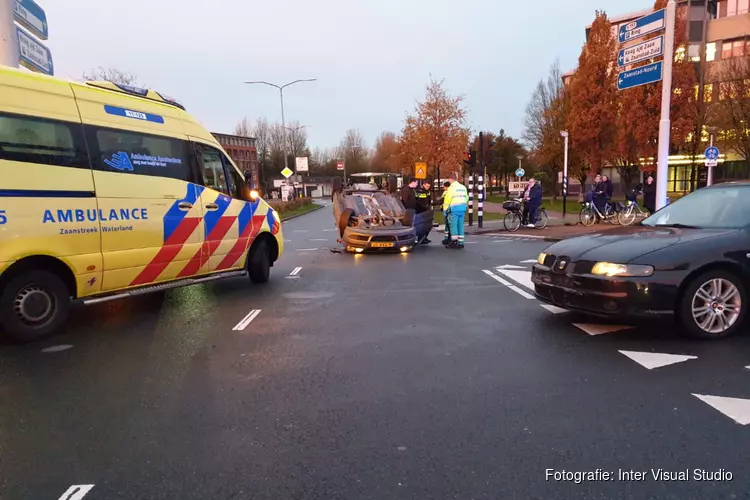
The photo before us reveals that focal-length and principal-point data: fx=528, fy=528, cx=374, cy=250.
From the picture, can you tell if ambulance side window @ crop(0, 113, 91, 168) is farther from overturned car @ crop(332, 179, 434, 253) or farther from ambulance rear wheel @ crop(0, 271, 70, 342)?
overturned car @ crop(332, 179, 434, 253)

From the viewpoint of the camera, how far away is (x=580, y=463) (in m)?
2.98

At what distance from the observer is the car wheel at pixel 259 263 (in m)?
9.12

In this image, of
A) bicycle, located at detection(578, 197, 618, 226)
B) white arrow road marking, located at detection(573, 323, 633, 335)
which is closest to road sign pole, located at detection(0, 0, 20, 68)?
white arrow road marking, located at detection(573, 323, 633, 335)

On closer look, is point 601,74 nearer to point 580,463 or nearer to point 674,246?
point 674,246

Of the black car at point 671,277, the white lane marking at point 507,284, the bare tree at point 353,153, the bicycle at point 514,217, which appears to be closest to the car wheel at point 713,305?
the black car at point 671,277

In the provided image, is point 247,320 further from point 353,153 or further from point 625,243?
point 353,153

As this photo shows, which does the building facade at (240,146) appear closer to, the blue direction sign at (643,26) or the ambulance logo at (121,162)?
the blue direction sign at (643,26)

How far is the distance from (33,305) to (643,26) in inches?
551

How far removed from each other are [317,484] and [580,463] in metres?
1.48

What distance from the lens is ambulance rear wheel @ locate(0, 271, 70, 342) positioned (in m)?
5.43

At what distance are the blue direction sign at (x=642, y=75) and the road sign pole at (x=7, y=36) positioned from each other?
12814 millimetres

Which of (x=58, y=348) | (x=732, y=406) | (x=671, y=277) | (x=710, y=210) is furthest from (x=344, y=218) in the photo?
(x=732, y=406)

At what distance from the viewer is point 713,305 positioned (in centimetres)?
522

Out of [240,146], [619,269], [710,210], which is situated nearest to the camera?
[619,269]
